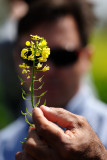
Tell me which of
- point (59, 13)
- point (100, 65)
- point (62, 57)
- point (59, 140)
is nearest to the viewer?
point (59, 140)

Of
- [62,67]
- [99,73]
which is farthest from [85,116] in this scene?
[99,73]

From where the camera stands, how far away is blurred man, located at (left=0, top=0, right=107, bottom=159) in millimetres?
1869

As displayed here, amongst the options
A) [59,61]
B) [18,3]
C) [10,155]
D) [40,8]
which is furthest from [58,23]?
[18,3]

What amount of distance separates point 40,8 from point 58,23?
0.18 m

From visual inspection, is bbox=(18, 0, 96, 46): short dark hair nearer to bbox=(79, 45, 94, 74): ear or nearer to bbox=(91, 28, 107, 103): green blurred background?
bbox=(79, 45, 94, 74): ear

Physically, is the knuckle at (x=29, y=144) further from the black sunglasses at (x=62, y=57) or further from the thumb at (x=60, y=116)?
the black sunglasses at (x=62, y=57)

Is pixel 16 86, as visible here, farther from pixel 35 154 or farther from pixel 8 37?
pixel 35 154

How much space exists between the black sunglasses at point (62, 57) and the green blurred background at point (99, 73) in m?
1.56

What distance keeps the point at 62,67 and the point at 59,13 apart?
0.47 meters

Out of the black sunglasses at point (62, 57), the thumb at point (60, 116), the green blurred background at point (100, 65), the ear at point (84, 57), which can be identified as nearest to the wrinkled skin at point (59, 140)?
the thumb at point (60, 116)

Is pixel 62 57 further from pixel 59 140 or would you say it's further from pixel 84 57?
pixel 59 140

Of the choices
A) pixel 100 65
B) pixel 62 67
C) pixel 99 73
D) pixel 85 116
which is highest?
pixel 62 67

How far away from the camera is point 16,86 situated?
129 inches

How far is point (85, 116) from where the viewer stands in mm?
1930
